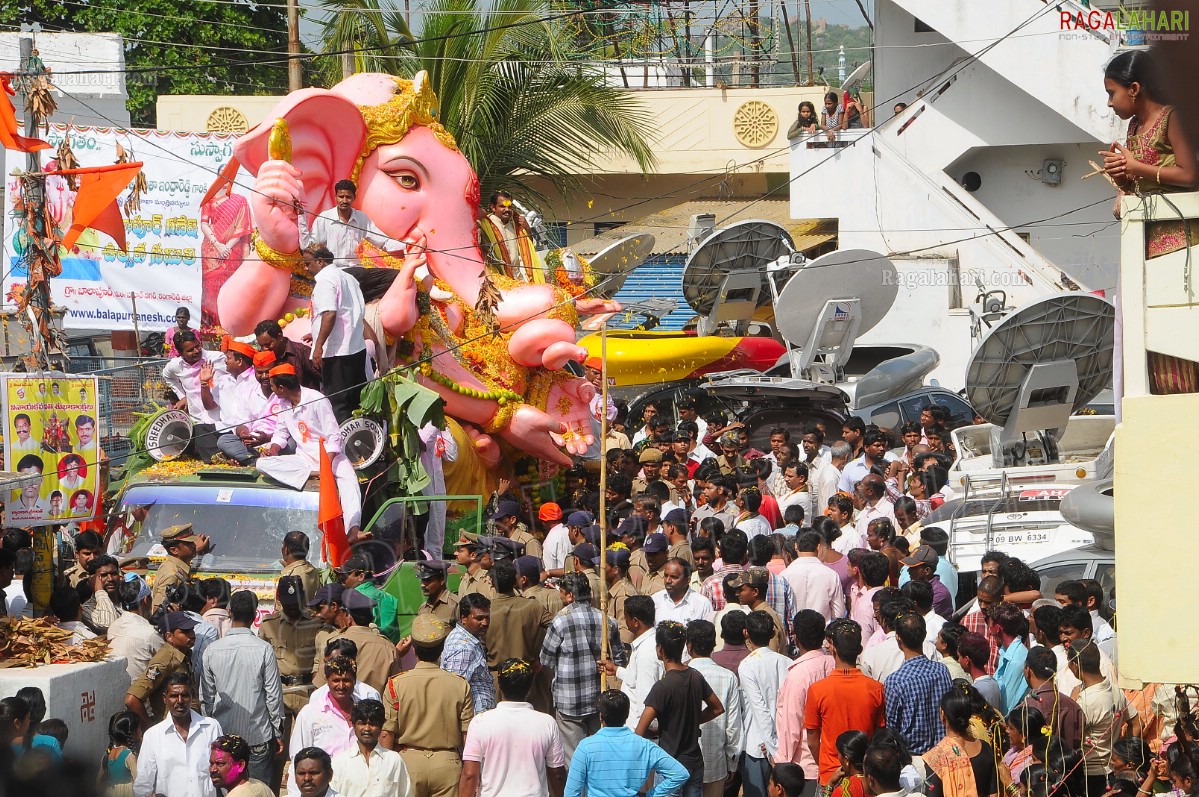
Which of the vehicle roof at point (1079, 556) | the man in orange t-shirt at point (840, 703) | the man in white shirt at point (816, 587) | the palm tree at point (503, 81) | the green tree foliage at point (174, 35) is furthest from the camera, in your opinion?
the green tree foliage at point (174, 35)

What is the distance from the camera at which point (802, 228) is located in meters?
27.6

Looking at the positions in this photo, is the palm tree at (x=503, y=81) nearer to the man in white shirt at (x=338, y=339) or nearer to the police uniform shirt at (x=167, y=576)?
the man in white shirt at (x=338, y=339)

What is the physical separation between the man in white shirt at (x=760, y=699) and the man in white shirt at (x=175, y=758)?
2578 mm

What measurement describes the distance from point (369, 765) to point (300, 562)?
3.32 m

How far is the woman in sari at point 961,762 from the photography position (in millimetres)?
6449

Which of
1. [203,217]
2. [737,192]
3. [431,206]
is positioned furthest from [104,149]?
[737,192]

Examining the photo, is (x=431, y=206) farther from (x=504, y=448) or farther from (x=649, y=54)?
(x=649, y=54)

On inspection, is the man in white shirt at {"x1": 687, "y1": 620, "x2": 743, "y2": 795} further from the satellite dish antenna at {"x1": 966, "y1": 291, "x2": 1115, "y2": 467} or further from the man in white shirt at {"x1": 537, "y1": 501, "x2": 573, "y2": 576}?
the satellite dish antenna at {"x1": 966, "y1": 291, "x2": 1115, "y2": 467}

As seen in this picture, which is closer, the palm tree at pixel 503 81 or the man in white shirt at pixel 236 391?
the man in white shirt at pixel 236 391

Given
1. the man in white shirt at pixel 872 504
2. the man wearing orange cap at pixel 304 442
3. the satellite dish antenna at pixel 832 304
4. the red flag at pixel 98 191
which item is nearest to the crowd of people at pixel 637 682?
the man in white shirt at pixel 872 504

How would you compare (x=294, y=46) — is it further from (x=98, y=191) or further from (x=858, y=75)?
(x=858, y=75)

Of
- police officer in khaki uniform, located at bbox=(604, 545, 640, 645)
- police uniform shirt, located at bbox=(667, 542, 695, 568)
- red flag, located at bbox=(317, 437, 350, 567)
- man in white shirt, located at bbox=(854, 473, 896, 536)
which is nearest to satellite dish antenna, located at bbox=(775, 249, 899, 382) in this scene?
man in white shirt, located at bbox=(854, 473, 896, 536)

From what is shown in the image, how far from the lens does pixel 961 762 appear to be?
6484 mm

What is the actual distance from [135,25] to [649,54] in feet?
40.0
